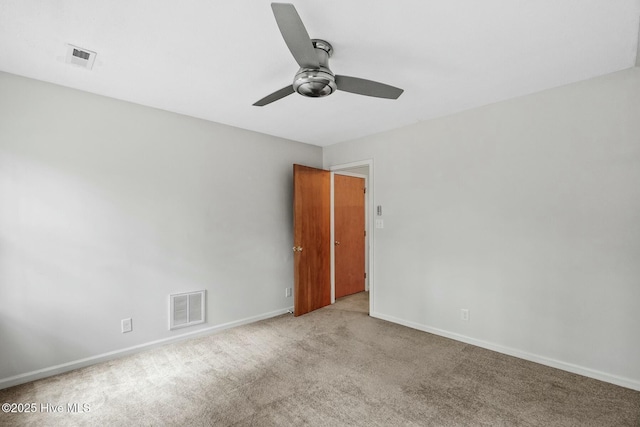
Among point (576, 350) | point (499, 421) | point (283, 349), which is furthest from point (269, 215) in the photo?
point (576, 350)

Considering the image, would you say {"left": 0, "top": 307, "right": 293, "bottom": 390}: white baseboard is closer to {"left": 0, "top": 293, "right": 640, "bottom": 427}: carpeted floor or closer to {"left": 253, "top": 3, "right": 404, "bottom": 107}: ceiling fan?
{"left": 0, "top": 293, "right": 640, "bottom": 427}: carpeted floor

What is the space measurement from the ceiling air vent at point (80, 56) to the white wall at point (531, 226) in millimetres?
3035

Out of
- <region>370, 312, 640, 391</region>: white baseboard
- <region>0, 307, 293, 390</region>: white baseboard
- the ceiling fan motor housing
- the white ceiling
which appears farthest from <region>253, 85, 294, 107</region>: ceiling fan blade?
<region>370, 312, 640, 391</region>: white baseboard

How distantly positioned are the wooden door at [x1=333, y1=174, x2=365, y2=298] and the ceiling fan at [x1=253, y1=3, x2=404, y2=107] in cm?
276

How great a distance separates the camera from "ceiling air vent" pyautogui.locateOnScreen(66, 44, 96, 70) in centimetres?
202

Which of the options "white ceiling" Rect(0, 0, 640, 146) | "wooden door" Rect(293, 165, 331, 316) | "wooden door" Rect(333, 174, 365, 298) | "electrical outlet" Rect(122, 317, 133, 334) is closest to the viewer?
"white ceiling" Rect(0, 0, 640, 146)

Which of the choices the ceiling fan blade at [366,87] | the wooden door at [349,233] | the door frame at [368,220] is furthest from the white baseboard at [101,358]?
the ceiling fan blade at [366,87]

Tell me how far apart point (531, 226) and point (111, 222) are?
3842 millimetres

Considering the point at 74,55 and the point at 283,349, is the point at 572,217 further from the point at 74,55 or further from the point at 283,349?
the point at 74,55

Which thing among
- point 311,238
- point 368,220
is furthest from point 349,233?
point 311,238

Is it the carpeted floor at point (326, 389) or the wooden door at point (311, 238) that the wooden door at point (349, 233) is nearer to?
the wooden door at point (311, 238)

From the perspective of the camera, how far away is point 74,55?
2090 millimetres

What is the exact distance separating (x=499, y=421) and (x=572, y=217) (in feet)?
5.64

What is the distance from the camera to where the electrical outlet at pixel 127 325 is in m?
2.86
